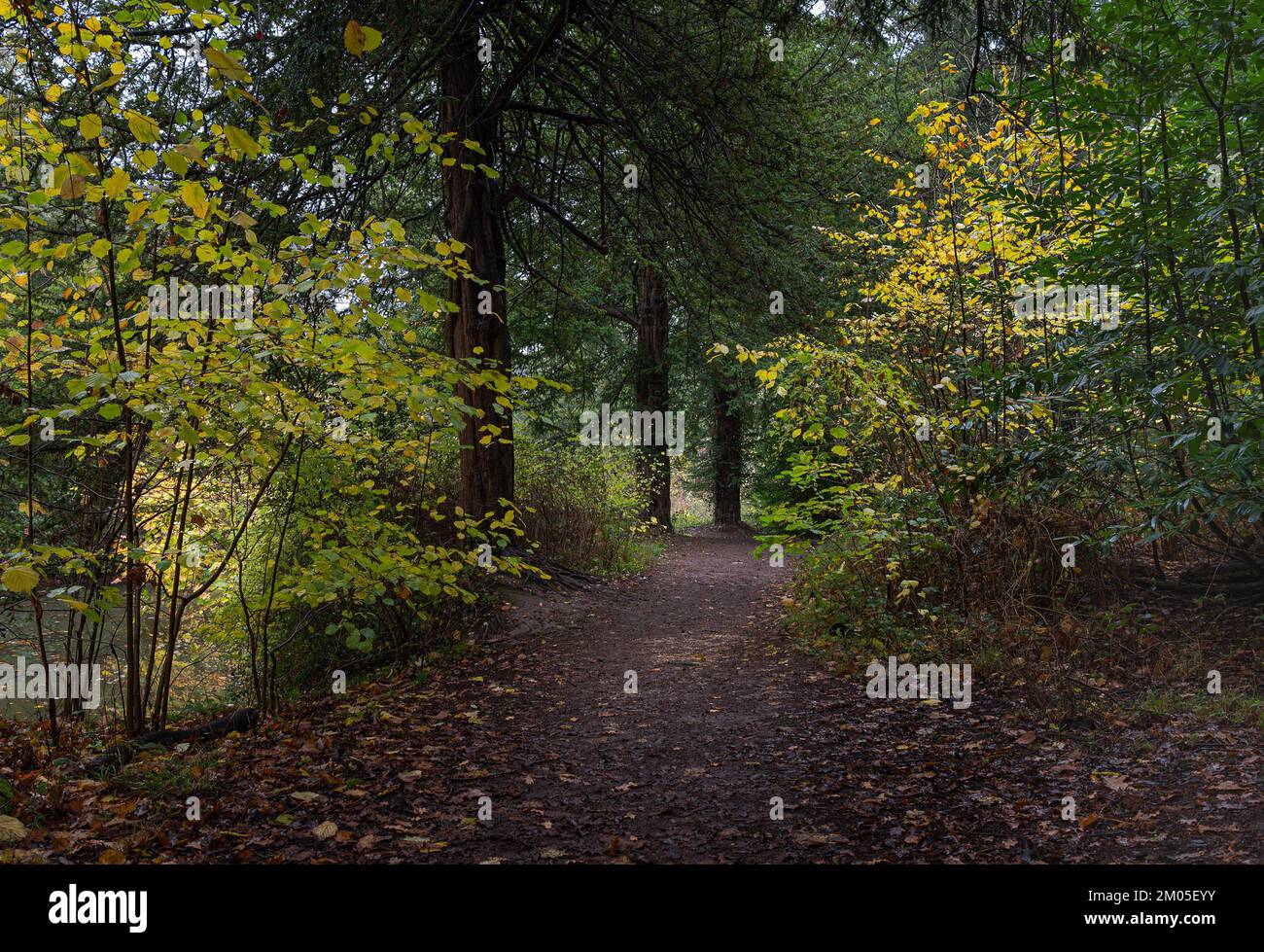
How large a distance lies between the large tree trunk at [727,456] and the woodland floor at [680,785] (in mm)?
15017

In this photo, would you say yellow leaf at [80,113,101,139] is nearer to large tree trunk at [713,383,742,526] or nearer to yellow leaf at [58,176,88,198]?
yellow leaf at [58,176,88,198]

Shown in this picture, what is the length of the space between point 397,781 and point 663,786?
1466 mm

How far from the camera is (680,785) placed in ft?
14.9

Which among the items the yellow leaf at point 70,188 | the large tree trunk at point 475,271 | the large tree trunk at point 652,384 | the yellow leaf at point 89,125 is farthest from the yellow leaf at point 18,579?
the large tree trunk at point 652,384

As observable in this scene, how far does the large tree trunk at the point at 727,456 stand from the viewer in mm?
21641

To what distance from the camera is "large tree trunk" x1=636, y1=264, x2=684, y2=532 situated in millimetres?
17047

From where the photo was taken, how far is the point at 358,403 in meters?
4.88

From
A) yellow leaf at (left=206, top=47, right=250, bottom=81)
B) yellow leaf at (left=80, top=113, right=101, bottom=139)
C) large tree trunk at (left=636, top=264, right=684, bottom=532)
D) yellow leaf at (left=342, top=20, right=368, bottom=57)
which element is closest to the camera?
yellow leaf at (left=206, top=47, right=250, bottom=81)

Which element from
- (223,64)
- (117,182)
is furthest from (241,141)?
(117,182)

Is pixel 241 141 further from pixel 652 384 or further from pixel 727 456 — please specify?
pixel 727 456

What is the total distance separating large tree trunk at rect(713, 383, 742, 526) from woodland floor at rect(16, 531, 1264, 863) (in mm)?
15017

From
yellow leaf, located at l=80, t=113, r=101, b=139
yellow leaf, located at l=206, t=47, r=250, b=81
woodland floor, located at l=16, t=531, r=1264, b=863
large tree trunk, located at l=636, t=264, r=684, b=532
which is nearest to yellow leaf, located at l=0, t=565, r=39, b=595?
woodland floor, located at l=16, t=531, r=1264, b=863

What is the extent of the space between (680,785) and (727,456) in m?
17.5

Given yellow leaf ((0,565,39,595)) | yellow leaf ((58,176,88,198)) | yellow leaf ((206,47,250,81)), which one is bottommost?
yellow leaf ((0,565,39,595))
